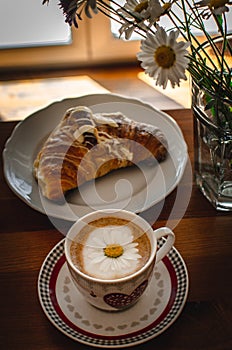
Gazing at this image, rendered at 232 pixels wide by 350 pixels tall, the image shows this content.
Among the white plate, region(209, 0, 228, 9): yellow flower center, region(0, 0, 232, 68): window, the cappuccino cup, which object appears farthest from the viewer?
region(0, 0, 232, 68): window

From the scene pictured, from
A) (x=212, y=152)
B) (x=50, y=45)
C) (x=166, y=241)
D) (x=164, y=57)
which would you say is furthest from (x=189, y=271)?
(x=50, y=45)

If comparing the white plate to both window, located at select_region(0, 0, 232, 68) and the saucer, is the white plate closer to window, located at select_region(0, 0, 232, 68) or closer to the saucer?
the saucer

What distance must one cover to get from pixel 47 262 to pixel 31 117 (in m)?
0.35

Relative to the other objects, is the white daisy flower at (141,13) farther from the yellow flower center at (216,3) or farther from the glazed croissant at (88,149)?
the glazed croissant at (88,149)

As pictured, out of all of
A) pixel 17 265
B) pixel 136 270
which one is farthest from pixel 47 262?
pixel 136 270

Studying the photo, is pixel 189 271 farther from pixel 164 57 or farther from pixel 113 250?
pixel 164 57

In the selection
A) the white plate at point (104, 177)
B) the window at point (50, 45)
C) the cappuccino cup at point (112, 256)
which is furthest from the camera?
the window at point (50, 45)

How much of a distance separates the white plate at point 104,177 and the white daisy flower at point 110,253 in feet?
0.40

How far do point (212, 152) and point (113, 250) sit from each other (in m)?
0.25

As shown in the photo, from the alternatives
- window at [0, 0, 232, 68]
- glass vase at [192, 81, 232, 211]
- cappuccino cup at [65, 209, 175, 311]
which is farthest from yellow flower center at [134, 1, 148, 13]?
window at [0, 0, 232, 68]

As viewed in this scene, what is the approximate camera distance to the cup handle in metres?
0.82

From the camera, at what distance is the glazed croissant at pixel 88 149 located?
3.27 ft

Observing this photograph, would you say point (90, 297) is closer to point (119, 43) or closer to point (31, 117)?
point (31, 117)

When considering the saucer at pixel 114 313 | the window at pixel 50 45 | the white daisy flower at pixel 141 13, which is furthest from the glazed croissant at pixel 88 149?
the window at pixel 50 45
